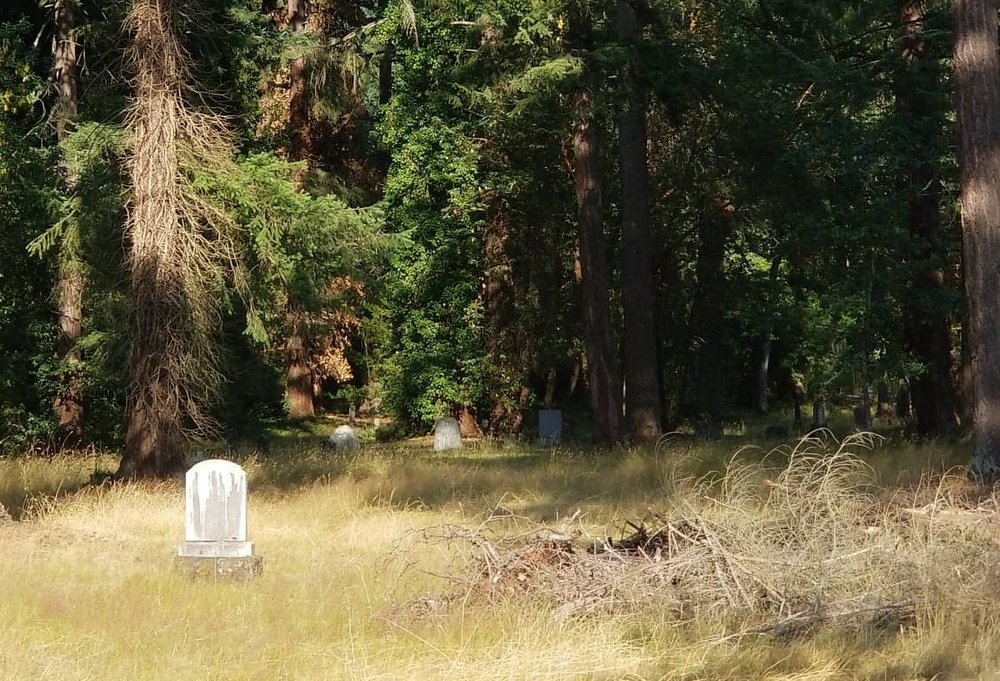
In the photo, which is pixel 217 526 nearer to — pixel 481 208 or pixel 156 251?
pixel 156 251

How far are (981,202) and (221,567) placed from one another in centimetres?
918

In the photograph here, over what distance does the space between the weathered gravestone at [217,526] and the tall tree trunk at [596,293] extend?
13034 millimetres

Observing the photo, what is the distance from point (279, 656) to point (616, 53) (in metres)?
15.0

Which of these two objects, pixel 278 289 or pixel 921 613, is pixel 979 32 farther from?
pixel 278 289

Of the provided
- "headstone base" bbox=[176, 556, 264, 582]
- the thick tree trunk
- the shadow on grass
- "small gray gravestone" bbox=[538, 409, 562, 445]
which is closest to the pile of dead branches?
"headstone base" bbox=[176, 556, 264, 582]

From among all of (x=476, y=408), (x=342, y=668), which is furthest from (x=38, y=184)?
(x=342, y=668)

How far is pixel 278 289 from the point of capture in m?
19.9

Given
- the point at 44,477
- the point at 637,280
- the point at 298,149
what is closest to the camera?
the point at 44,477

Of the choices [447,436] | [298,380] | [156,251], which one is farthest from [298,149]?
[156,251]

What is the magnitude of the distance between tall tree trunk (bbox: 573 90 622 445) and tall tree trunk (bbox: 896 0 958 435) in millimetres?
5467

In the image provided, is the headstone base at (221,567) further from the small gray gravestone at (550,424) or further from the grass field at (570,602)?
the small gray gravestone at (550,424)

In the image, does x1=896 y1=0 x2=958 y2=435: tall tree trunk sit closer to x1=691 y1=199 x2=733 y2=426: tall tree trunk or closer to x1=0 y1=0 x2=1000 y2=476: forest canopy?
x1=0 y1=0 x2=1000 y2=476: forest canopy

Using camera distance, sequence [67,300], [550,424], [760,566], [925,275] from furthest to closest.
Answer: [550,424]
[67,300]
[925,275]
[760,566]

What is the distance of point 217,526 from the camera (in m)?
11.5
